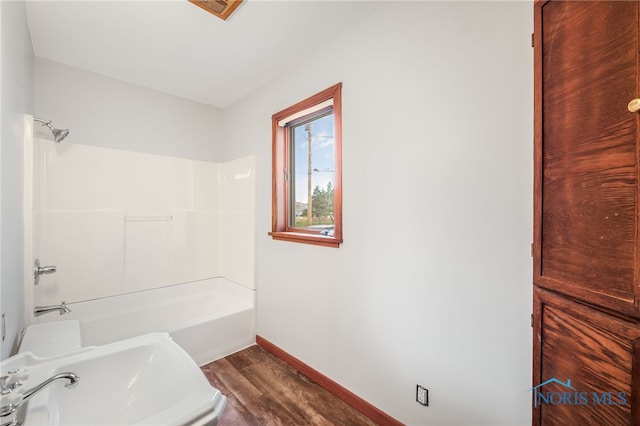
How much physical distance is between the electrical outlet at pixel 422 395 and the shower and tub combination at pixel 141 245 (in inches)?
A: 66.9

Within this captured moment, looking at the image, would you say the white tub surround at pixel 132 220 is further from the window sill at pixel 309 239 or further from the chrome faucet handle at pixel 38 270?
the window sill at pixel 309 239

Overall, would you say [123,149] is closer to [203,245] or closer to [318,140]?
[203,245]

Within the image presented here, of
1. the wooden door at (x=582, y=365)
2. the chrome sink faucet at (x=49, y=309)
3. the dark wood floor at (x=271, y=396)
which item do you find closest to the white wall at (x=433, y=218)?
the dark wood floor at (x=271, y=396)

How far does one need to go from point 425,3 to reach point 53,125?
2.90 meters

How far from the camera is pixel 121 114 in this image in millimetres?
2486

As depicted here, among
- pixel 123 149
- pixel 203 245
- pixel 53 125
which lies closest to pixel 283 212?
pixel 203 245

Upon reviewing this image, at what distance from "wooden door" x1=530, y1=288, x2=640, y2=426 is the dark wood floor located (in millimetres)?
1208

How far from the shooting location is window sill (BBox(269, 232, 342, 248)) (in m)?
1.86

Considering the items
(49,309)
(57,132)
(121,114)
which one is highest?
(121,114)

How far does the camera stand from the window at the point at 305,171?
2.08 metres

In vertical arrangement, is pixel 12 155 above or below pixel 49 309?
above

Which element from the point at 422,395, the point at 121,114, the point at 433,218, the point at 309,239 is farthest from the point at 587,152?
the point at 121,114

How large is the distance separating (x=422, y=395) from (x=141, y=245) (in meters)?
2.68

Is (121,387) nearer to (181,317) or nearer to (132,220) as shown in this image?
(181,317)
